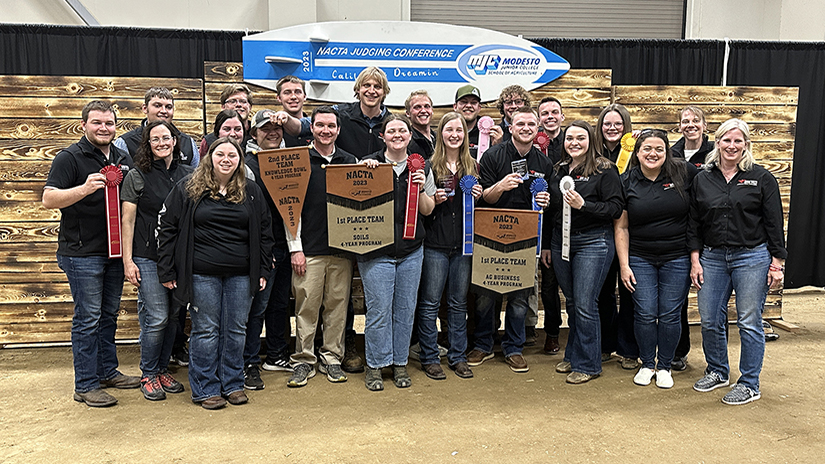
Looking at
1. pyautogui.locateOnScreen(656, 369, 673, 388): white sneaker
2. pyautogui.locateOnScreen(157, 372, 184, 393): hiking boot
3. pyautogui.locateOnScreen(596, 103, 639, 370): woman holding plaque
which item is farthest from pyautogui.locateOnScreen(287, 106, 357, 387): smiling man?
pyautogui.locateOnScreen(656, 369, 673, 388): white sneaker

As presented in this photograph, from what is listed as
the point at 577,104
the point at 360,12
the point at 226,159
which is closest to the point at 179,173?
the point at 226,159

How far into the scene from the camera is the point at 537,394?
352cm

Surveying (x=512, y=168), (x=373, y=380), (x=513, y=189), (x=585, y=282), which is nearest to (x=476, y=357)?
(x=373, y=380)

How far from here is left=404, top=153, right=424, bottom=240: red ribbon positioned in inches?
135

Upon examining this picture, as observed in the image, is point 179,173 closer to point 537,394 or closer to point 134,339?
point 134,339

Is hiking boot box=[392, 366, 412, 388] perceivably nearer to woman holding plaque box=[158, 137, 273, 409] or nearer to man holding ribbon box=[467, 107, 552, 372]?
man holding ribbon box=[467, 107, 552, 372]

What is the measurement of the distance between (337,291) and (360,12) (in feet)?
13.7

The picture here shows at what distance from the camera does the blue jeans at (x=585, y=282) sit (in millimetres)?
3564

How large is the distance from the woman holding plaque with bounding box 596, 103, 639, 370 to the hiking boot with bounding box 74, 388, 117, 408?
2.96 metres

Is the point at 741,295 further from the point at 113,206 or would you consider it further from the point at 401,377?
the point at 113,206

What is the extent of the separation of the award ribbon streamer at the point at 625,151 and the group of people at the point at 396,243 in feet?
0.06

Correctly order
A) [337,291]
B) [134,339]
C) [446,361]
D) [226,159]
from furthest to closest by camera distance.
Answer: [134,339] → [446,361] → [337,291] → [226,159]

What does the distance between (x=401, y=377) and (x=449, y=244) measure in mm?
839

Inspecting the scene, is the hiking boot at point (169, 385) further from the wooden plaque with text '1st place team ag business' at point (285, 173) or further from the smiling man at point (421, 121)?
the smiling man at point (421, 121)
